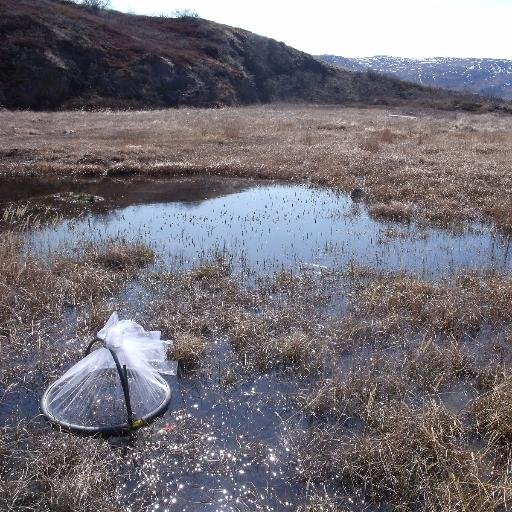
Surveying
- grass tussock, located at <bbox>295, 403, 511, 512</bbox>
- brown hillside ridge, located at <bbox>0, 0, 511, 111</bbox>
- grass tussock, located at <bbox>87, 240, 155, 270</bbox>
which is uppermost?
brown hillside ridge, located at <bbox>0, 0, 511, 111</bbox>

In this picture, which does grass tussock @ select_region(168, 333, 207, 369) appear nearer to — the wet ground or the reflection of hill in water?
the wet ground

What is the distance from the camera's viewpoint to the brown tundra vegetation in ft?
15.8

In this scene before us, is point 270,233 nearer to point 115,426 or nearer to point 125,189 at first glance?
point 125,189

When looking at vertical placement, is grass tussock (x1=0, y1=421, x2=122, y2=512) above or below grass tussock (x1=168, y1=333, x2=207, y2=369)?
below

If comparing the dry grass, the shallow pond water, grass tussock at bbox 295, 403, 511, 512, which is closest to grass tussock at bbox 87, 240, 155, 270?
the shallow pond water

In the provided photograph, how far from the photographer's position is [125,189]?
56.6 ft

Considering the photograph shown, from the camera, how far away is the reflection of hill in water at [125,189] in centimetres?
1584

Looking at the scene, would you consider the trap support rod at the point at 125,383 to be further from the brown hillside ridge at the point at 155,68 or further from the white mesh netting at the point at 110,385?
the brown hillside ridge at the point at 155,68

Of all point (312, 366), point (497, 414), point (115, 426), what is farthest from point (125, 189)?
point (497, 414)

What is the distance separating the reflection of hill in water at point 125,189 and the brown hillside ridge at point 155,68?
22.6 m

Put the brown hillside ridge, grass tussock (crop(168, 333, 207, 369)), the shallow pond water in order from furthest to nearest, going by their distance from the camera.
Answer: the brown hillside ridge → the shallow pond water → grass tussock (crop(168, 333, 207, 369))

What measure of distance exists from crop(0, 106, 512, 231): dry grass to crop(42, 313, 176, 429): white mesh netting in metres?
9.32

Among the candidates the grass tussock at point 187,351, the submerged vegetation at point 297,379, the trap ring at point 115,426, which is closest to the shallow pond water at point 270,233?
the submerged vegetation at point 297,379

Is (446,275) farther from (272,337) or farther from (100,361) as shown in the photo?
(100,361)
